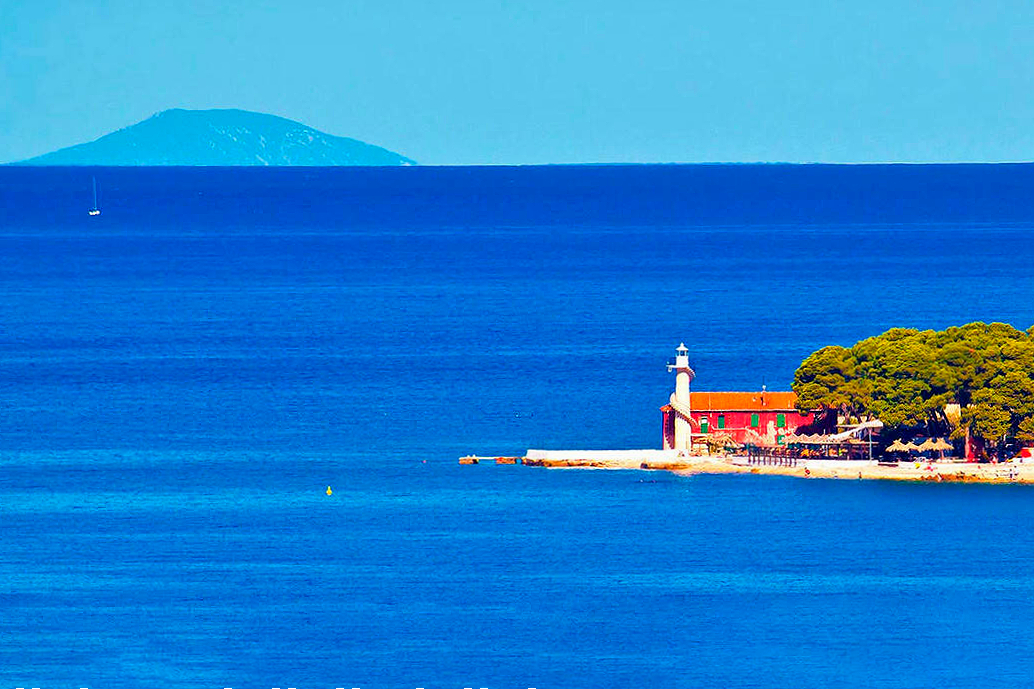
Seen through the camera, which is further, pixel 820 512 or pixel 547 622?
pixel 820 512

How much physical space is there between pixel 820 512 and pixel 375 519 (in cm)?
1927

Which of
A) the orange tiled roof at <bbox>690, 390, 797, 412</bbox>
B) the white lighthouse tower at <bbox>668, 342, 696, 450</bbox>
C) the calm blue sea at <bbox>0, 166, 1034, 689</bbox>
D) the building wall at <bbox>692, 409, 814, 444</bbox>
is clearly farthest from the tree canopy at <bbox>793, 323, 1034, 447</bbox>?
the white lighthouse tower at <bbox>668, 342, 696, 450</bbox>

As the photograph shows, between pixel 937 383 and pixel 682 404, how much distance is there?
1200 cm

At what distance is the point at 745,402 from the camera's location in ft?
363

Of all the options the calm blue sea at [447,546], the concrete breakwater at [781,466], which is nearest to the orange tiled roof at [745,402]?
the concrete breakwater at [781,466]

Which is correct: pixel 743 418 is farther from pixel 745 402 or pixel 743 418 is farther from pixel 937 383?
pixel 937 383

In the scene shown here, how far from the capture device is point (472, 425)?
125 metres

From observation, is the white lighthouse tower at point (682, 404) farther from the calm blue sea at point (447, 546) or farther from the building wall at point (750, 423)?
the calm blue sea at point (447, 546)

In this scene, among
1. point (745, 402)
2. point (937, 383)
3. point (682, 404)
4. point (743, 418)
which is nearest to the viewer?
point (937, 383)

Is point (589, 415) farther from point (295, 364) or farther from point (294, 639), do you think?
point (294, 639)

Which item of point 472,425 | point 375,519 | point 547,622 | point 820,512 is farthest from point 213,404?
point 547,622

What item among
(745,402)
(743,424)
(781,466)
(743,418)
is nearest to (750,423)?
(743,424)

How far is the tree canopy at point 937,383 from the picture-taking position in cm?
10394

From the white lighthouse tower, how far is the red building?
0.52 m
